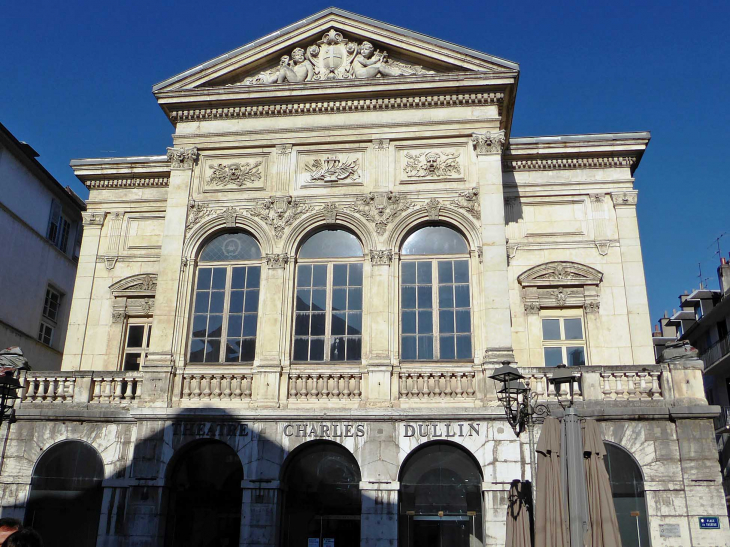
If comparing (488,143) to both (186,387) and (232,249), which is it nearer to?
(232,249)

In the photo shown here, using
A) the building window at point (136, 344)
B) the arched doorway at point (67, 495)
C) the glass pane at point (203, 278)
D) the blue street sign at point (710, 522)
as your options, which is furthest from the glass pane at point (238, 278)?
the blue street sign at point (710, 522)

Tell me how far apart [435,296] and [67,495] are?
32.1 ft

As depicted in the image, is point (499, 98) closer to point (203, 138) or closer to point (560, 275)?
point (560, 275)

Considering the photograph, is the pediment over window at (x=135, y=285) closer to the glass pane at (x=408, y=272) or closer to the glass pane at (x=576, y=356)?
the glass pane at (x=408, y=272)

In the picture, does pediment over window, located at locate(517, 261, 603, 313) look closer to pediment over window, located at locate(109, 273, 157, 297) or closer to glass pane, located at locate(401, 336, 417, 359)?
glass pane, located at locate(401, 336, 417, 359)

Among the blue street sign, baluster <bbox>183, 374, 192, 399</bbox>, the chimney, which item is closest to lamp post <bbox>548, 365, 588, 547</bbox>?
the blue street sign

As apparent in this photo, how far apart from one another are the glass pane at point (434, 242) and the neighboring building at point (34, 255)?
13.7m

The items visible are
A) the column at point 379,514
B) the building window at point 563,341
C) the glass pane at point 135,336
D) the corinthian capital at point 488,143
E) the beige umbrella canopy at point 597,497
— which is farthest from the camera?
the glass pane at point 135,336

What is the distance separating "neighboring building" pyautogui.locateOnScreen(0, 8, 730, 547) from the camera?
652 inches

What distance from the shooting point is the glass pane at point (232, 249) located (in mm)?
19453

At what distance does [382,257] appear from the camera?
61.0ft

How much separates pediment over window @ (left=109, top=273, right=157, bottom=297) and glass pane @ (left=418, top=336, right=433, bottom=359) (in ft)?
26.6

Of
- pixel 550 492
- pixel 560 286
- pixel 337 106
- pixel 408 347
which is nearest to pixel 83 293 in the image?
pixel 337 106

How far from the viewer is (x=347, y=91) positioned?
64.5 feet
